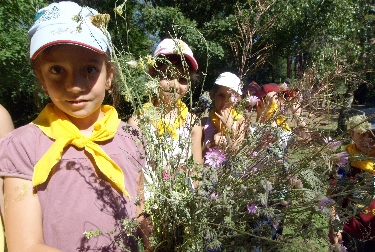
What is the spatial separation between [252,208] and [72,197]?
25.2 inches

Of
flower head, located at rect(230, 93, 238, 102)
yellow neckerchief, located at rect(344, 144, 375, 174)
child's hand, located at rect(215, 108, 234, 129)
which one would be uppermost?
flower head, located at rect(230, 93, 238, 102)

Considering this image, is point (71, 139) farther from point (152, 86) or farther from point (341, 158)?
point (341, 158)

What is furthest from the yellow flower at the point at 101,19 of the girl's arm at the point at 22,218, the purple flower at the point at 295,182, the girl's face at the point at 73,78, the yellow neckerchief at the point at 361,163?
the yellow neckerchief at the point at 361,163

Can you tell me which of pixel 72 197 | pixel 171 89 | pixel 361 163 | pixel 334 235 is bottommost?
pixel 361 163

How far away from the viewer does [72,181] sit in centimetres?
117

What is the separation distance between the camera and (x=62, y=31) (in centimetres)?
113

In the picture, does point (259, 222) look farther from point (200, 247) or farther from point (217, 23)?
point (217, 23)

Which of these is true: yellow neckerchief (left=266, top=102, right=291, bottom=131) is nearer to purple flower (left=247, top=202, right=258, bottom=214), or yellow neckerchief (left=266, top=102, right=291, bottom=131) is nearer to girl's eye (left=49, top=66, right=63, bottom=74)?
purple flower (left=247, top=202, right=258, bottom=214)

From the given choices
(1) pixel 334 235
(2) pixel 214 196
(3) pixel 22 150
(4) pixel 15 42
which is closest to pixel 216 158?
(2) pixel 214 196

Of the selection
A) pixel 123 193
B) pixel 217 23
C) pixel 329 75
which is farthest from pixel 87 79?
pixel 217 23

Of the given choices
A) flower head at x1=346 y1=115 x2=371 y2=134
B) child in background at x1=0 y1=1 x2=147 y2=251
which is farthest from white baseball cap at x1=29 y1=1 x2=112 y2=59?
flower head at x1=346 y1=115 x2=371 y2=134

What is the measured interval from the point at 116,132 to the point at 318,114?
759 millimetres

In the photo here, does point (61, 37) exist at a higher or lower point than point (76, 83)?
higher

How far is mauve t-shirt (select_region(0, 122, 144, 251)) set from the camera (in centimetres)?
110
